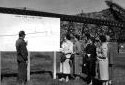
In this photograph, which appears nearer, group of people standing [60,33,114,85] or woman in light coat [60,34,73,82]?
group of people standing [60,33,114,85]

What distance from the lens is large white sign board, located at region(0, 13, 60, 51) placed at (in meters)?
11.9

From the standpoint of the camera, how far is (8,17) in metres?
11.9

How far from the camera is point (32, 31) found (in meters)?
12.5

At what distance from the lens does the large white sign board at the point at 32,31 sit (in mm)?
11883

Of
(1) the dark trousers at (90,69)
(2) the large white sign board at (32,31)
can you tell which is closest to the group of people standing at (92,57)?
(1) the dark trousers at (90,69)

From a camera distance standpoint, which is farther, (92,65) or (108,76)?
(92,65)

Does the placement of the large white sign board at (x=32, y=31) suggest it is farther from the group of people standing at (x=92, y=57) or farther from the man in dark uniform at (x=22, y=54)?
the man in dark uniform at (x=22, y=54)

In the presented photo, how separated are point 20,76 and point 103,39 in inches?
119

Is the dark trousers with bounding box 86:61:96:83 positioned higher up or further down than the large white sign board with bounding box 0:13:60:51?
further down

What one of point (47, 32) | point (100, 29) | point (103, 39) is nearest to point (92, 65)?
point (103, 39)

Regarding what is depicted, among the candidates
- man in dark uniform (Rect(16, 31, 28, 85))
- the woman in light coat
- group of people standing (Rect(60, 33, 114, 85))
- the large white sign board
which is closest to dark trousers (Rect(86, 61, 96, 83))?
group of people standing (Rect(60, 33, 114, 85))

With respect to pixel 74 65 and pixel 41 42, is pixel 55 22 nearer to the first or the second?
pixel 41 42

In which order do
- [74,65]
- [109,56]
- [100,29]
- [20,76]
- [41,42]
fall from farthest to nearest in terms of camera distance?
[100,29] → [74,65] → [41,42] → [109,56] → [20,76]

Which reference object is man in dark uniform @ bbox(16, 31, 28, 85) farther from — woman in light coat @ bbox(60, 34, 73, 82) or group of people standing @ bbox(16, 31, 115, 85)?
woman in light coat @ bbox(60, 34, 73, 82)
